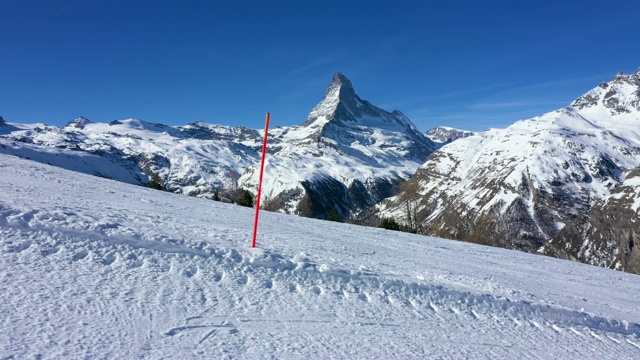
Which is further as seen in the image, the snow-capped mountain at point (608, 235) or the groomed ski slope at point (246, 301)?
the snow-capped mountain at point (608, 235)

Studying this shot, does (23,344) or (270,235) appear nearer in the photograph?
(23,344)

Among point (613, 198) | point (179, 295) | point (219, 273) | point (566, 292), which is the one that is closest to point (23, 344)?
point (179, 295)

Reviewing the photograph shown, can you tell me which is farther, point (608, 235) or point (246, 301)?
point (608, 235)

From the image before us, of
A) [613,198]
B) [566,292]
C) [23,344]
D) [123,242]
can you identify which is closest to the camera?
[23,344]

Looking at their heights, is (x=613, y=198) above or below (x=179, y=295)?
above

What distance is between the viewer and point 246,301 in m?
8.74

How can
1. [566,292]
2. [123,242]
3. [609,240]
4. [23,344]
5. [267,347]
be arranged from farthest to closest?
[609,240] → [566,292] → [123,242] → [267,347] → [23,344]

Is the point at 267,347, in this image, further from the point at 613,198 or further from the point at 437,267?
the point at 613,198

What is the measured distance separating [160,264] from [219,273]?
4.42 feet

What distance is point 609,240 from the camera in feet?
574

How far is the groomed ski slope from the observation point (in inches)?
271

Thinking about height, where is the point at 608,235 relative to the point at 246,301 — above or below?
below

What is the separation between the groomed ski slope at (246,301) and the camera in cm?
689

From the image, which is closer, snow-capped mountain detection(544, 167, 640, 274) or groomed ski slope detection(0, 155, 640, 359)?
groomed ski slope detection(0, 155, 640, 359)
